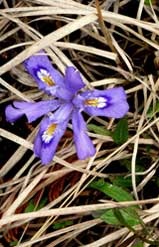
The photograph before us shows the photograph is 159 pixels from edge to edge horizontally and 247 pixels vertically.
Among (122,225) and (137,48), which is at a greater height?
(137,48)

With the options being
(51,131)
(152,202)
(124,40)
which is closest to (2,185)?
(51,131)

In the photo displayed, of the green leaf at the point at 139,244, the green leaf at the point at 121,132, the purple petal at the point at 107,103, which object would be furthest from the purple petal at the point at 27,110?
the green leaf at the point at 139,244

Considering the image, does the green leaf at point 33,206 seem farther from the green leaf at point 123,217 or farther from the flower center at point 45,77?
the flower center at point 45,77

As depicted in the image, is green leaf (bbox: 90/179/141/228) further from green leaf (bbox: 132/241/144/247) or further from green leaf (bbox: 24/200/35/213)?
green leaf (bbox: 24/200/35/213)

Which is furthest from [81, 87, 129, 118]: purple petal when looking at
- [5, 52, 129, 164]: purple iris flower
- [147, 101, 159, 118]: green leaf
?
[147, 101, 159, 118]: green leaf

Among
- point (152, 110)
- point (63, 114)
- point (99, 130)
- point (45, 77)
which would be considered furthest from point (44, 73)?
point (152, 110)

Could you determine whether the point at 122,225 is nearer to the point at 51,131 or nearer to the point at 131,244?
the point at 131,244

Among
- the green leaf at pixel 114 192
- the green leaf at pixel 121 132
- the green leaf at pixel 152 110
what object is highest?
the green leaf at pixel 121 132
